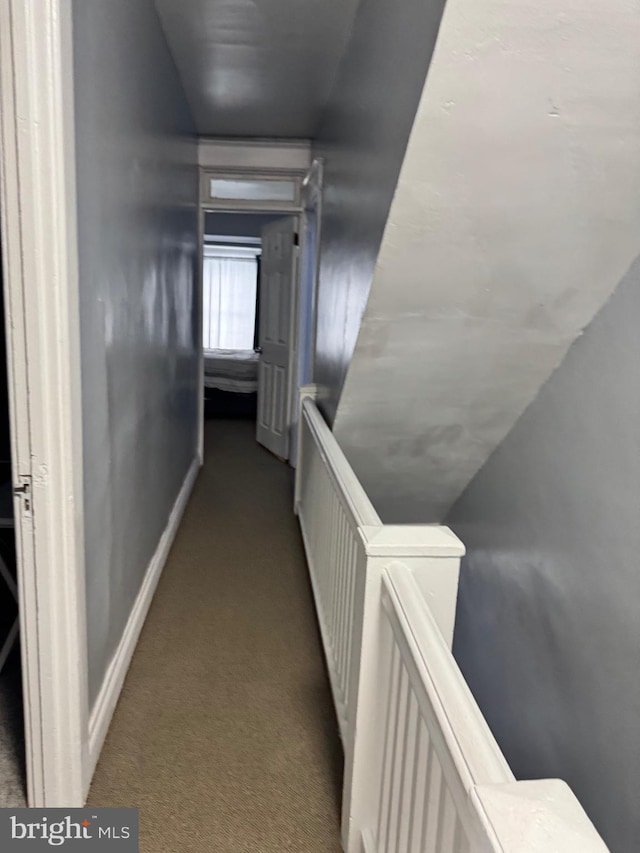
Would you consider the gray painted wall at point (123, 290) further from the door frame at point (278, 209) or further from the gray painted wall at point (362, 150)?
the door frame at point (278, 209)

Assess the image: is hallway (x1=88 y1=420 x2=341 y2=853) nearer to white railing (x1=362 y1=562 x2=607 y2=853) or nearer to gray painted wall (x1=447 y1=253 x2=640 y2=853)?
white railing (x1=362 y1=562 x2=607 y2=853)

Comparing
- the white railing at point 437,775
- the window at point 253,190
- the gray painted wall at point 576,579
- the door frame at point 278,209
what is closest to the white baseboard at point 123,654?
the white railing at point 437,775

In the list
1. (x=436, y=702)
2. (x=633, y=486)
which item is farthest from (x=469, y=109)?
(x=436, y=702)

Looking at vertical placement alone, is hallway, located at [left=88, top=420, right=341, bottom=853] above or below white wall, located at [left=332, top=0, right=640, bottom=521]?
below

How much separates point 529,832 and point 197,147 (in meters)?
4.38

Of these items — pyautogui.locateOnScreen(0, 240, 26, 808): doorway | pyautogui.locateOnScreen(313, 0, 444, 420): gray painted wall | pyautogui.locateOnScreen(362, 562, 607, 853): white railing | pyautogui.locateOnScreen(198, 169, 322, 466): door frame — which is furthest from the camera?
pyautogui.locateOnScreen(198, 169, 322, 466): door frame

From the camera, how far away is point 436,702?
1002mm

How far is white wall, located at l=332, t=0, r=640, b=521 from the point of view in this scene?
4.44 feet

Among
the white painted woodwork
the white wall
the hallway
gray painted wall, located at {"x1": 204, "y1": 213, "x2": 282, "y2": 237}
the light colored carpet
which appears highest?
gray painted wall, located at {"x1": 204, "y1": 213, "x2": 282, "y2": 237}

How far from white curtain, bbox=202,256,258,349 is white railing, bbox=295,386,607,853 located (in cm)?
705

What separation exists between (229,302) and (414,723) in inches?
326

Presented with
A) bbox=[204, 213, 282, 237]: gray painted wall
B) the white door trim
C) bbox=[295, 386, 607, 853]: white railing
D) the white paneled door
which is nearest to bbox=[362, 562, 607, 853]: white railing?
bbox=[295, 386, 607, 853]: white railing

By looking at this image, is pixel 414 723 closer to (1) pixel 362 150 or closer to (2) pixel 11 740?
(2) pixel 11 740

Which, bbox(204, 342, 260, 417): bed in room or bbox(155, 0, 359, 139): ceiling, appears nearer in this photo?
bbox(155, 0, 359, 139): ceiling
